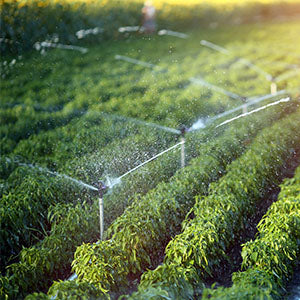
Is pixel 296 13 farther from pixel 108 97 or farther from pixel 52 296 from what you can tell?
pixel 52 296

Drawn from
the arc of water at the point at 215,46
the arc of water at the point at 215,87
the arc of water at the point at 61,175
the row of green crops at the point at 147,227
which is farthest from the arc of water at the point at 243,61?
the arc of water at the point at 61,175

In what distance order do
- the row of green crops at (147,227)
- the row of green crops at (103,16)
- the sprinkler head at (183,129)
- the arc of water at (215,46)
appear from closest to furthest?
the row of green crops at (147,227)
the sprinkler head at (183,129)
the row of green crops at (103,16)
the arc of water at (215,46)

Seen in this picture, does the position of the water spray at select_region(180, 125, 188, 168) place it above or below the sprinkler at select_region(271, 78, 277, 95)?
above

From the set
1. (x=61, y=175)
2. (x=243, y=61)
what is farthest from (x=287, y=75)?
(x=61, y=175)

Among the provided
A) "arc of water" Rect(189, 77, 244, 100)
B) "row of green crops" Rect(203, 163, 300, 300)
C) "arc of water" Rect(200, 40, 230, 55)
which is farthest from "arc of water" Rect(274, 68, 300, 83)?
"row of green crops" Rect(203, 163, 300, 300)

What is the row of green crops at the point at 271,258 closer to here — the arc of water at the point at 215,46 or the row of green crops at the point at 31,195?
the row of green crops at the point at 31,195

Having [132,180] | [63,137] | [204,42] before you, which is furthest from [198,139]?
[204,42]

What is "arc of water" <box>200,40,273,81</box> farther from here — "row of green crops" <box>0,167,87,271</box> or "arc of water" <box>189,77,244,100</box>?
"row of green crops" <box>0,167,87,271</box>

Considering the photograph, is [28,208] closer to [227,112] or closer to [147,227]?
[147,227]
